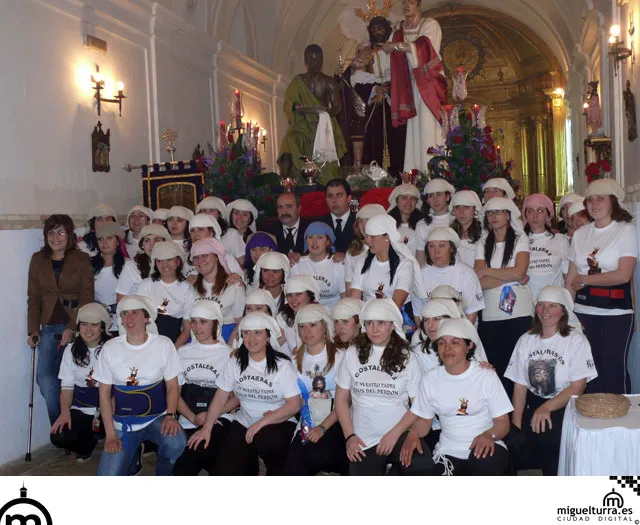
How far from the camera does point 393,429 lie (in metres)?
5.34

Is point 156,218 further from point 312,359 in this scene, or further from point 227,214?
point 312,359

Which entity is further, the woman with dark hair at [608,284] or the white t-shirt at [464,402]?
the woman with dark hair at [608,284]

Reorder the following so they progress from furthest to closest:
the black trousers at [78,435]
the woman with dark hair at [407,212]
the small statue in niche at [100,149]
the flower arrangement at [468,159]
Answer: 1. the small statue in niche at [100,149]
2. the flower arrangement at [468,159]
3. the woman with dark hair at [407,212]
4. the black trousers at [78,435]

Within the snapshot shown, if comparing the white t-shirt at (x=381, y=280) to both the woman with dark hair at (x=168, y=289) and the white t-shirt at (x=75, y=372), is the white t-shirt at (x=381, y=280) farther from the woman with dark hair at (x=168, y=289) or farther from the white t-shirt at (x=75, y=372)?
the white t-shirt at (x=75, y=372)

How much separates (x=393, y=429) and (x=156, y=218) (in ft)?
13.9

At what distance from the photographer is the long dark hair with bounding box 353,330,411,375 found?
5441mm

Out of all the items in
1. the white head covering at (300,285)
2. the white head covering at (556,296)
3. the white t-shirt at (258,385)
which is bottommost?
the white t-shirt at (258,385)

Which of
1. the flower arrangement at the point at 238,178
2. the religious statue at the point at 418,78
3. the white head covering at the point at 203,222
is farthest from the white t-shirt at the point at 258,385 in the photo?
the religious statue at the point at 418,78

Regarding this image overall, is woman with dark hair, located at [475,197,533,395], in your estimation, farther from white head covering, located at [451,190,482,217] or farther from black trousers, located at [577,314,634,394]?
black trousers, located at [577,314,634,394]

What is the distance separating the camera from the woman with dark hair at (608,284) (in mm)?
6328

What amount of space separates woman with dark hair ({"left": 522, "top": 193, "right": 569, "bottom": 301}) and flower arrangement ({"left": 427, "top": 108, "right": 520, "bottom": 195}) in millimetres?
2074

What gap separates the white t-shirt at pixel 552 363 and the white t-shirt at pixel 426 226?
2138mm

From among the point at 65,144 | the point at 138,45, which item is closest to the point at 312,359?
the point at 65,144

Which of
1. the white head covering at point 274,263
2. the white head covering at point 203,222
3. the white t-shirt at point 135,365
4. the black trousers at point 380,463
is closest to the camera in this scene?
the black trousers at point 380,463
